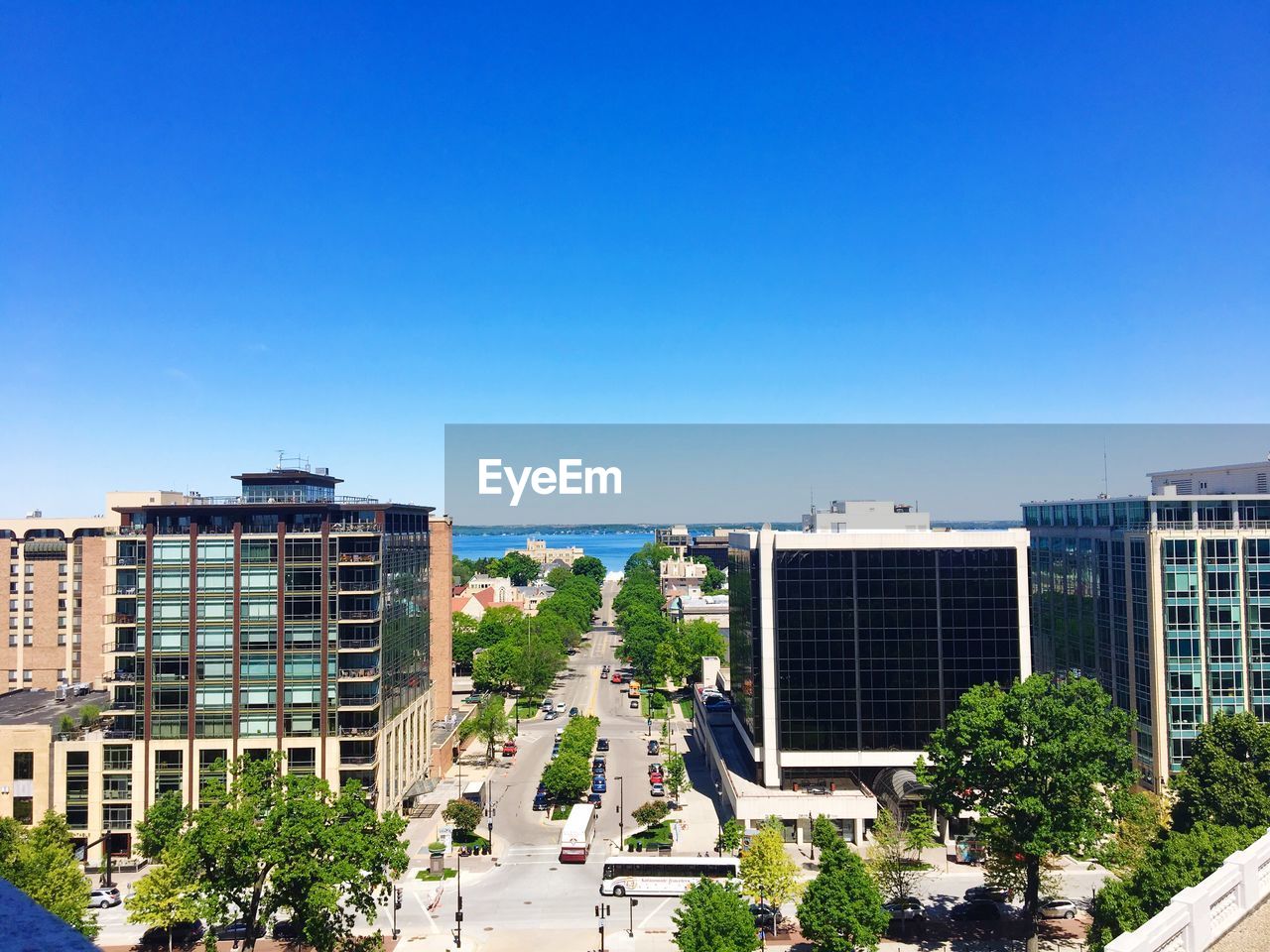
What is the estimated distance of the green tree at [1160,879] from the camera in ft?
98.6

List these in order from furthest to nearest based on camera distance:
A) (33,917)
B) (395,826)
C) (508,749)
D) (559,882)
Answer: (508,749) < (559,882) < (395,826) < (33,917)

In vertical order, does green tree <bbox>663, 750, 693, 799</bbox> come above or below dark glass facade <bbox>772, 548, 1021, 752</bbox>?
below

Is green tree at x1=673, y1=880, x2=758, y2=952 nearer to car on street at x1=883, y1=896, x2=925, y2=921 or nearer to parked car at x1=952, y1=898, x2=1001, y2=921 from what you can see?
car on street at x1=883, y1=896, x2=925, y2=921

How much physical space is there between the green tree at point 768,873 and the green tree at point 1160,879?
13397mm

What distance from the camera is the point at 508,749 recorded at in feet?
254

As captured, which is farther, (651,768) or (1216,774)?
(651,768)

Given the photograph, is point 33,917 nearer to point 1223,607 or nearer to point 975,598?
point 975,598

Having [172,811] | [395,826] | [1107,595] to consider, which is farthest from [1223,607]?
[172,811]

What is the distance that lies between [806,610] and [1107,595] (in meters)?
24.4

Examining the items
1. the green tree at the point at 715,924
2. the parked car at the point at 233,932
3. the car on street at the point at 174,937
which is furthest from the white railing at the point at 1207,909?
the car on street at the point at 174,937

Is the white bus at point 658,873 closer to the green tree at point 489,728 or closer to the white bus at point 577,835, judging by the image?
the white bus at point 577,835

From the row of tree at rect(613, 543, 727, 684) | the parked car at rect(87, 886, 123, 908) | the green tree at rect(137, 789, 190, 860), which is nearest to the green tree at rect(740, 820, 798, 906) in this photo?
the green tree at rect(137, 789, 190, 860)

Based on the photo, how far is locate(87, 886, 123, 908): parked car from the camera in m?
45.3

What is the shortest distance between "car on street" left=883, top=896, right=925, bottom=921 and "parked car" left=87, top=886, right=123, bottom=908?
4242cm
